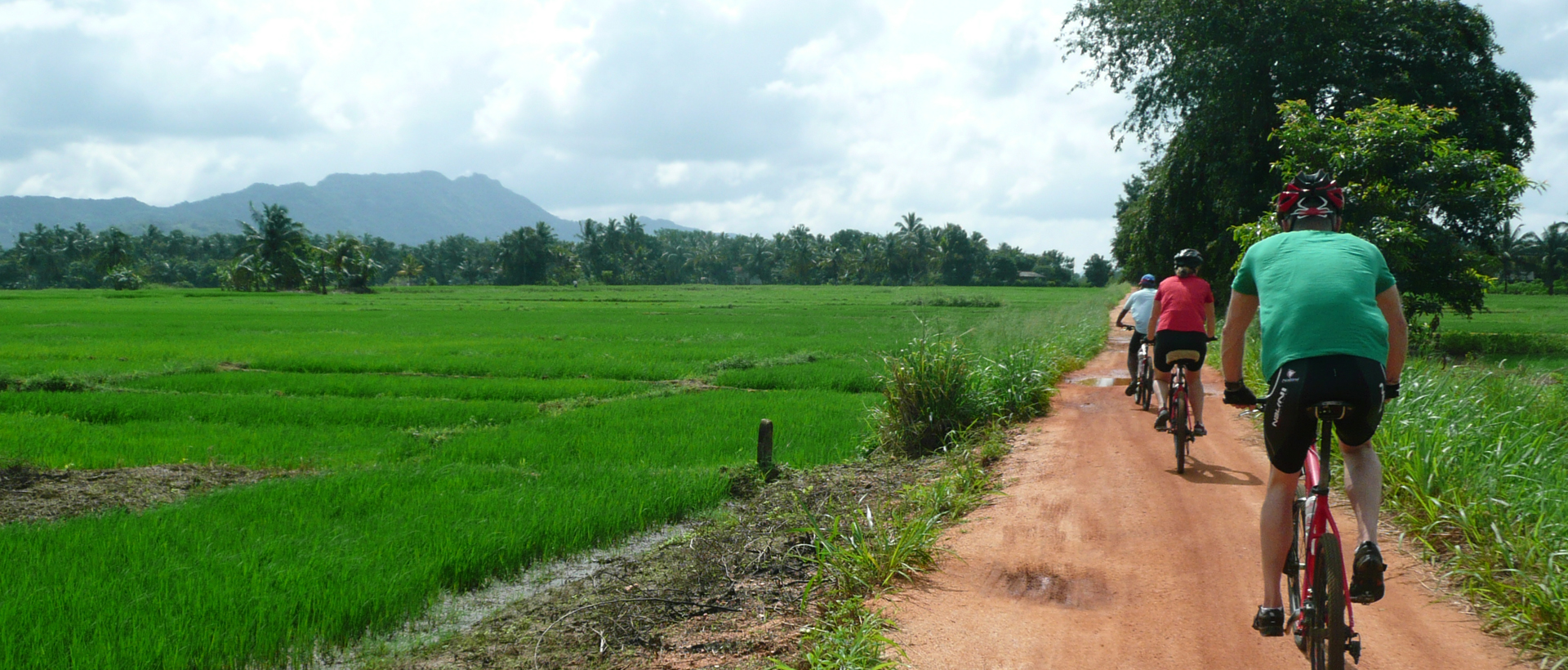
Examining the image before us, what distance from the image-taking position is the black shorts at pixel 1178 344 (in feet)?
23.1

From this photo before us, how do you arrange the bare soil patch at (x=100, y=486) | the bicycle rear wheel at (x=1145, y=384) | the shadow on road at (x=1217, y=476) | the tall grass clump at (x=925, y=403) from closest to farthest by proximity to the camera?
1. the shadow on road at (x=1217, y=476)
2. the bare soil patch at (x=100, y=486)
3. the tall grass clump at (x=925, y=403)
4. the bicycle rear wheel at (x=1145, y=384)

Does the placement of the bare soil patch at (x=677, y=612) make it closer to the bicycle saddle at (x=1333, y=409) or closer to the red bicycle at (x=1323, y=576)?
the red bicycle at (x=1323, y=576)

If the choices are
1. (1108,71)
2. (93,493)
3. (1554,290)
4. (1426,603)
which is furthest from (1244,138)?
(1554,290)

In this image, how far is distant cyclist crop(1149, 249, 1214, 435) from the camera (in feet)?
23.1

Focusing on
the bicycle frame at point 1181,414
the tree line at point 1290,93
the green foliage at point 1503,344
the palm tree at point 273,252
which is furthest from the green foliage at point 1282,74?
the palm tree at point 273,252

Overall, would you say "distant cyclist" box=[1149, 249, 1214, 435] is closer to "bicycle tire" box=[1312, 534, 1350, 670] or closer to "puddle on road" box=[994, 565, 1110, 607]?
"puddle on road" box=[994, 565, 1110, 607]

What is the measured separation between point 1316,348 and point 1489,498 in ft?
9.47

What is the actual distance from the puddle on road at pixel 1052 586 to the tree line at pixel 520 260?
248 feet

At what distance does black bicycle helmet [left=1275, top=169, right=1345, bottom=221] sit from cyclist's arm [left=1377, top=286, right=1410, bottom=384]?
35cm

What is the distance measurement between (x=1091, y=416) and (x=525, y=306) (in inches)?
1567

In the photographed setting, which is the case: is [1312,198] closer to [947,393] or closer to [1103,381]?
[947,393]

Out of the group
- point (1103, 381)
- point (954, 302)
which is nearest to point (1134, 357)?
point (1103, 381)

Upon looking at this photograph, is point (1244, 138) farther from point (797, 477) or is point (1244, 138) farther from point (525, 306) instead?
point (525, 306)

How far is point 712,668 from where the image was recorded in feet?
12.6
